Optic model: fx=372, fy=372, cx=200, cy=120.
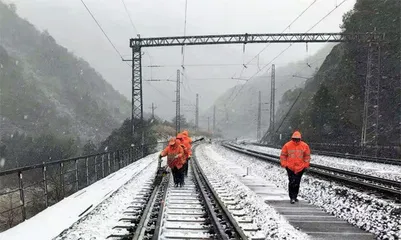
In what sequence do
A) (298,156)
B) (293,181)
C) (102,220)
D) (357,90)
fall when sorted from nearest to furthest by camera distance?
(102,220) → (298,156) → (293,181) → (357,90)

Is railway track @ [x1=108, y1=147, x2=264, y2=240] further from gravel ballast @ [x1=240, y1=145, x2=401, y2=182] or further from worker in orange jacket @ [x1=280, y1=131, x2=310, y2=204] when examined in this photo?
gravel ballast @ [x1=240, y1=145, x2=401, y2=182]

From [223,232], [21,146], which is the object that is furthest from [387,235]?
[21,146]

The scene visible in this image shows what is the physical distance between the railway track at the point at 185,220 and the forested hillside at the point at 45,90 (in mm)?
83669

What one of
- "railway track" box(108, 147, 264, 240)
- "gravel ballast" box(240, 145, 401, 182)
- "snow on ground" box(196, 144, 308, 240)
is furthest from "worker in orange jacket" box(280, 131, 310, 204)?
"gravel ballast" box(240, 145, 401, 182)

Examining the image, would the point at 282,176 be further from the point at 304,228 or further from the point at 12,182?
the point at 12,182

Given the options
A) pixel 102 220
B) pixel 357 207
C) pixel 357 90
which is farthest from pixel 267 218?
pixel 357 90

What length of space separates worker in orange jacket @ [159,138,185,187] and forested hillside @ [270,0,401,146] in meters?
27.8

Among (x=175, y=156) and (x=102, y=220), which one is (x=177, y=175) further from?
(x=102, y=220)

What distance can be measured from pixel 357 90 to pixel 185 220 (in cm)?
4315

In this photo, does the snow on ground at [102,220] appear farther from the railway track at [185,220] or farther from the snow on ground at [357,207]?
the snow on ground at [357,207]

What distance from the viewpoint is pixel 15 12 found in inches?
6083

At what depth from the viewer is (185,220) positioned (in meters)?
7.72

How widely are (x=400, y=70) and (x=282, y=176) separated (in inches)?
1274

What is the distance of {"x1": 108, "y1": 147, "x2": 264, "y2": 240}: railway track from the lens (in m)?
6.62
